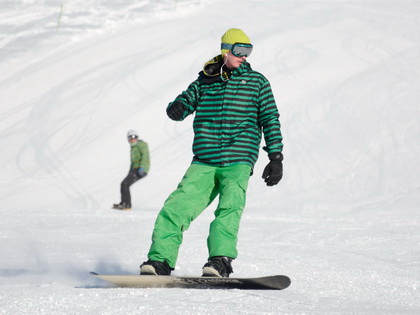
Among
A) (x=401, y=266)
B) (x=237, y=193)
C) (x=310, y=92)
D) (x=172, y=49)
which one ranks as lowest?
(x=401, y=266)

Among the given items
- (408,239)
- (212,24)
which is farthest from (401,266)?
(212,24)

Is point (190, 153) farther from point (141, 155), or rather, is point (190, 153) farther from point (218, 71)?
point (218, 71)

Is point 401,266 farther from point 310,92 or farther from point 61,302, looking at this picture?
point 310,92

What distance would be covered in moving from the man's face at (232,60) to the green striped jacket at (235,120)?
3cm

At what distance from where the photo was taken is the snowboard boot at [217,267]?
3990 mm

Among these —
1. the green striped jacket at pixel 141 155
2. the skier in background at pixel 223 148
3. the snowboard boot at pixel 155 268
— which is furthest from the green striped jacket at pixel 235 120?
the green striped jacket at pixel 141 155

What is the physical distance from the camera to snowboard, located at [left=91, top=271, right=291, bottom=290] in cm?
381

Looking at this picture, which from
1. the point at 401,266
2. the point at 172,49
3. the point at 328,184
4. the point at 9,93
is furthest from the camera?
the point at 172,49

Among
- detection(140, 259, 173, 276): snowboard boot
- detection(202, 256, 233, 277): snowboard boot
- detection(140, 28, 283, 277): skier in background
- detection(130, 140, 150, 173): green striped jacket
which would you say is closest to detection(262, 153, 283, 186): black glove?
detection(140, 28, 283, 277): skier in background

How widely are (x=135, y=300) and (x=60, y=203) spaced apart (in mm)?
11803

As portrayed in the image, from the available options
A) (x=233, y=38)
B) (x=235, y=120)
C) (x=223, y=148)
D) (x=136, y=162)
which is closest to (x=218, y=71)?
(x=233, y=38)

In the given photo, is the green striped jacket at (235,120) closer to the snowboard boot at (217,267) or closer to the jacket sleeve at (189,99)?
the jacket sleeve at (189,99)

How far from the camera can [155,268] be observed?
4.01 metres

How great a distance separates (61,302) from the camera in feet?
10.5
